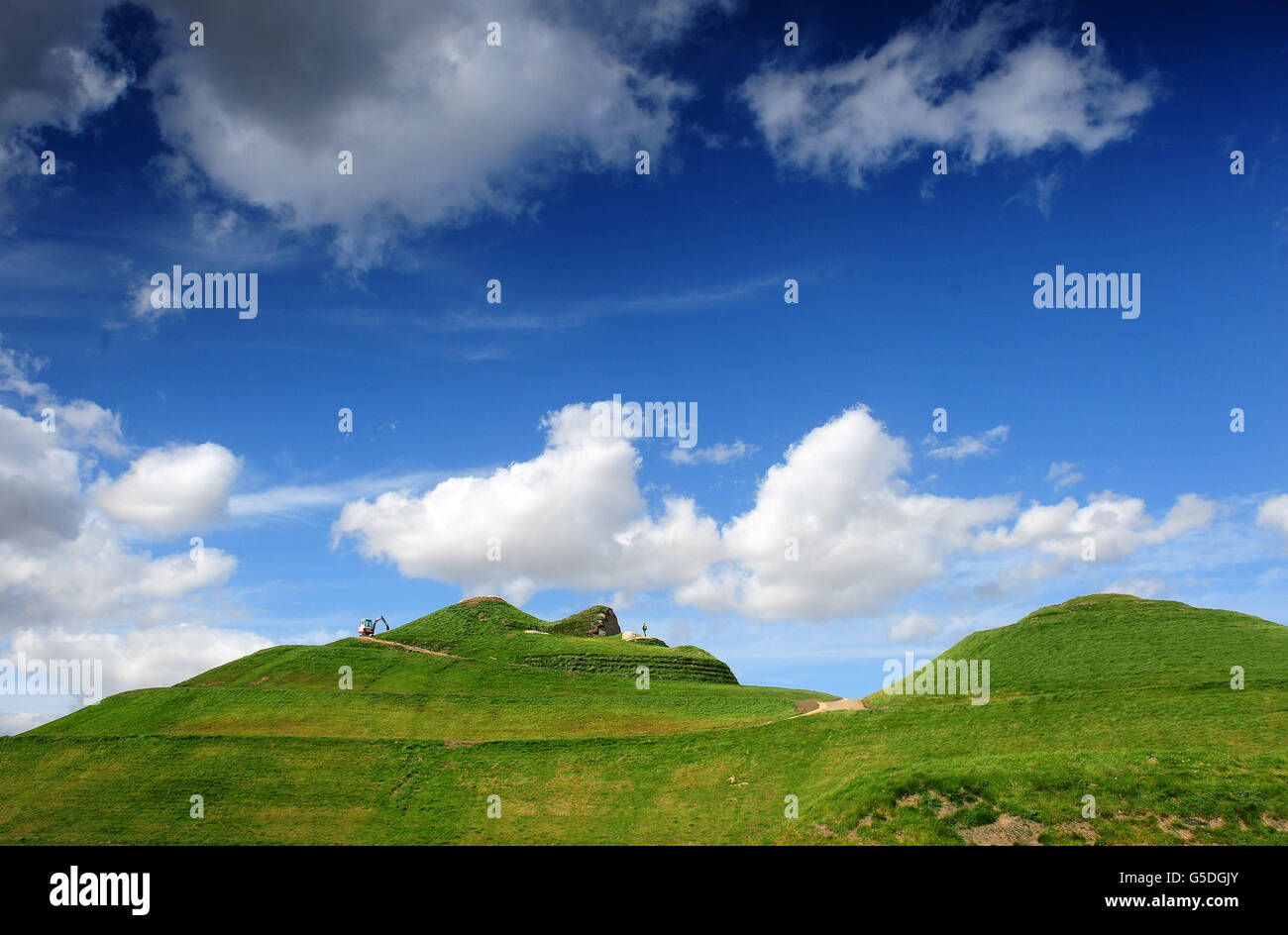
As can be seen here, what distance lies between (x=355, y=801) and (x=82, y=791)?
22.1 m

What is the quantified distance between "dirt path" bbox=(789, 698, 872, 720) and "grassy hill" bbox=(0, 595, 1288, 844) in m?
1.73

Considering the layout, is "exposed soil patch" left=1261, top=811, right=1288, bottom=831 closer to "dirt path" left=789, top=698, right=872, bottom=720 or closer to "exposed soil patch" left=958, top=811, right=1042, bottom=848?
"exposed soil patch" left=958, top=811, right=1042, bottom=848

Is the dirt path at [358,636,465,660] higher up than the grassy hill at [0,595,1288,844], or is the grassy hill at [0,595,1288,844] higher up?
the dirt path at [358,636,465,660]

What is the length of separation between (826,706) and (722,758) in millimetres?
22245

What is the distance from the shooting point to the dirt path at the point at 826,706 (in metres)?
71.9

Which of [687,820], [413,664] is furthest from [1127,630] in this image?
[413,664]

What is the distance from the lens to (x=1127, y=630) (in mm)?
75625

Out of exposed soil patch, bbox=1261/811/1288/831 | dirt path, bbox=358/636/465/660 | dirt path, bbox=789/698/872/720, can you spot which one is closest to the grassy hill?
exposed soil patch, bbox=1261/811/1288/831

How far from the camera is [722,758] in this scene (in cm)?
6166

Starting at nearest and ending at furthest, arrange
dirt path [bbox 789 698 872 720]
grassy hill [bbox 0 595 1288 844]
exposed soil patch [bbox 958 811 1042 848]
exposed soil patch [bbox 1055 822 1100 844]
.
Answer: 1. exposed soil patch [bbox 1055 822 1100 844]
2. exposed soil patch [bbox 958 811 1042 848]
3. grassy hill [bbox 0 595 1288 844]
4. dirt path [bbox 789 698 872 720]

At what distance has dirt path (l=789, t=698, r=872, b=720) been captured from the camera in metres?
71.9

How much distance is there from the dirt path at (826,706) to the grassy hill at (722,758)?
173 centimetres
